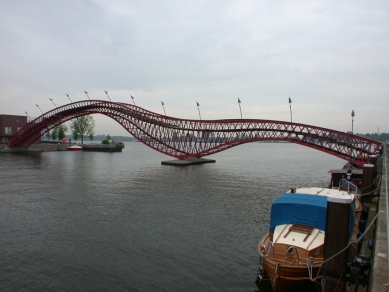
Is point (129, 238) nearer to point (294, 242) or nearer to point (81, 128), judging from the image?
point (294, 242)

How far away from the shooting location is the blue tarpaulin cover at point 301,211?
13.5 metres

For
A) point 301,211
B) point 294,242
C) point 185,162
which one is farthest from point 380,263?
point 185,162

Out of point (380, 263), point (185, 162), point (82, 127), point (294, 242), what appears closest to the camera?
point (380, 263)

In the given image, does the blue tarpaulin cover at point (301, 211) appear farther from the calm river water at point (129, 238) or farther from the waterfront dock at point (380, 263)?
the calm river water at point (129, 238)

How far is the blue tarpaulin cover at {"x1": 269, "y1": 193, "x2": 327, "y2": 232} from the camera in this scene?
13476 millimetres

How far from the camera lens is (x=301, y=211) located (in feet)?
45.8

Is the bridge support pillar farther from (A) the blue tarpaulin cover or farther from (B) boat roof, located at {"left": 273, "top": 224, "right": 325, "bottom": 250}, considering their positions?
(B) boat roof, located at {"left": 273, "top": 224, "right": 325, "bottom": 250}

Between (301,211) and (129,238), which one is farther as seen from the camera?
(129,238)

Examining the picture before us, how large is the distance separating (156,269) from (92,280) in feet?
8.92

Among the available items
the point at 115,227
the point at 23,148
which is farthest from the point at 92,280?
the point at 23,148

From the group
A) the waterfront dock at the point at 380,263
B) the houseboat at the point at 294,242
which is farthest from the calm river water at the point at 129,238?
the waterfront dock at the point at 380,263

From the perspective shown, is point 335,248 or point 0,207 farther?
point 0,207

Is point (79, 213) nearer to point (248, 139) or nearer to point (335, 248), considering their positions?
point (335, 248)

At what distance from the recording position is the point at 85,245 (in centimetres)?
1661
